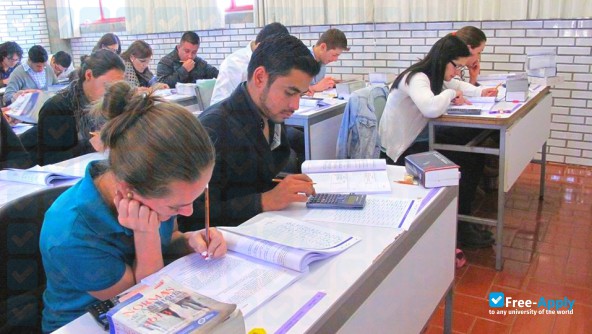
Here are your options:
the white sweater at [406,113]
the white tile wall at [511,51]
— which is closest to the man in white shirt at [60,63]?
the white tile wall at [511,51]

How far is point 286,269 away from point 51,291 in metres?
0.55

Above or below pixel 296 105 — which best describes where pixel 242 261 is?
below

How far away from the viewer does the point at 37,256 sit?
142 cm

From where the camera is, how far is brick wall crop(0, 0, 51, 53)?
7.02 meters

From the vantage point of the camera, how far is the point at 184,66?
5234 millimetres

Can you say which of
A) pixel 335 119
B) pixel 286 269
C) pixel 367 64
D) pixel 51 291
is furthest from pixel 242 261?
pixel 367 64

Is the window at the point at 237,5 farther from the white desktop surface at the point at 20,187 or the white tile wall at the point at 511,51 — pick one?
the white desktop surface at the point at 20,187

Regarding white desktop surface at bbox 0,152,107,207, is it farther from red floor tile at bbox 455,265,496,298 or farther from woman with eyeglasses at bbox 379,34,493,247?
red floor tile at bbox 455,265,496,298

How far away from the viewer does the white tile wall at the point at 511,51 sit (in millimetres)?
4133

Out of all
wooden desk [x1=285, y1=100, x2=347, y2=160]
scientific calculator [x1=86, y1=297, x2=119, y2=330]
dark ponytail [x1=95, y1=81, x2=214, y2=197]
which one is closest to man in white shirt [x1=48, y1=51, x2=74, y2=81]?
wooden desk [x1=285, y1=100, x2=347, y2=160]

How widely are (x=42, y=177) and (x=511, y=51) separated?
147 inches

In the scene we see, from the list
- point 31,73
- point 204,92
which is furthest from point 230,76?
point 31,73

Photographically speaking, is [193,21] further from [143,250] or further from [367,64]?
[143,250]

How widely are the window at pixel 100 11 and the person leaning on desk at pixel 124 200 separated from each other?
619cm
